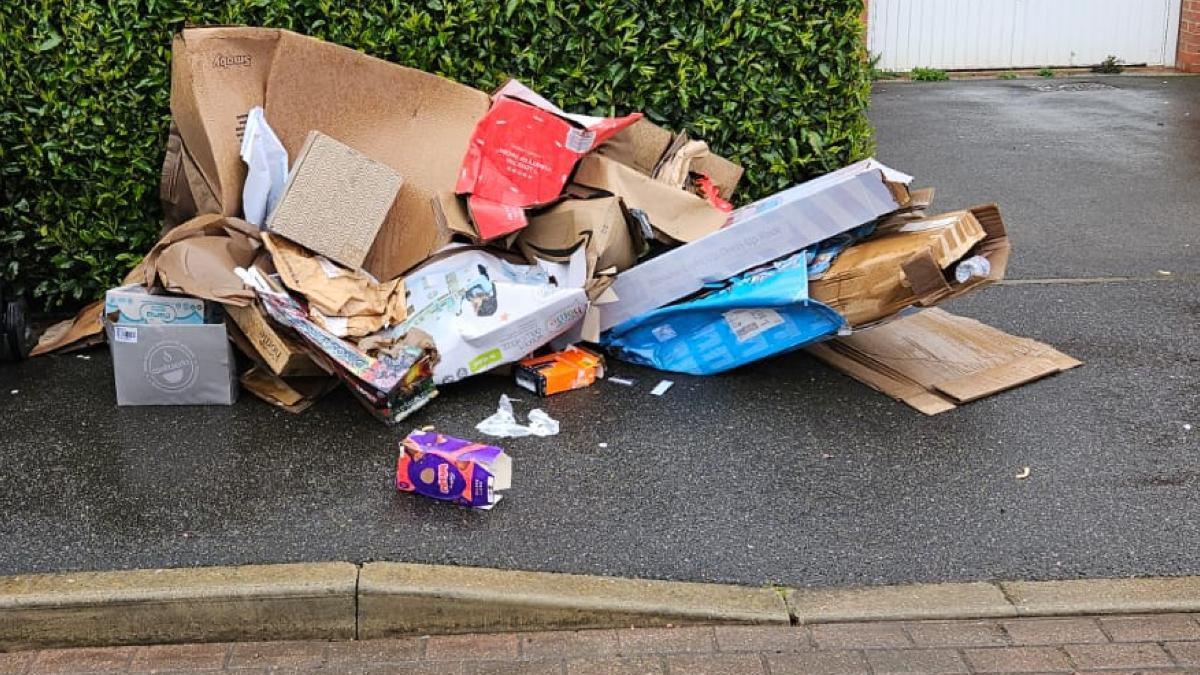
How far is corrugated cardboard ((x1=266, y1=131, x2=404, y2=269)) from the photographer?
4.38 meters

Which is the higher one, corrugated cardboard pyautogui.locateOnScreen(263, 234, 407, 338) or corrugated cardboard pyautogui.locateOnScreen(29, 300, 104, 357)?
corrugated cardboard pyautogui.locateOnScreen(263, 234, 407, 338)

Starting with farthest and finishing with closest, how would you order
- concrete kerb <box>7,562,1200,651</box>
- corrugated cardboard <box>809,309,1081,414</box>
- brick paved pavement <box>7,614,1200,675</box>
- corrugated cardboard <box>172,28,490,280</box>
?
corrugated cardboard <box>172,28,490,280</box> < corrugated cardboard <box>809,309,1081,414</box> < concrete kerb <box>7,562,1200,651</box> < brick paved pavement <box>7,614,1200,675</box>

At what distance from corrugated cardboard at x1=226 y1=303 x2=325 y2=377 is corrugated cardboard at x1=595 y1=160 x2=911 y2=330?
121cm

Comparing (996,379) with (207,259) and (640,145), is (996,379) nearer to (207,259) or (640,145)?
(640,145)

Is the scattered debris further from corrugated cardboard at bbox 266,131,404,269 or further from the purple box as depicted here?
the purple box

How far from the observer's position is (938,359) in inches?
185

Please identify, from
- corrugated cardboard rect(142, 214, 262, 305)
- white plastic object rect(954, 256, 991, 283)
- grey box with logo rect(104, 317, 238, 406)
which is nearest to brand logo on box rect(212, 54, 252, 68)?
corrugated cardboard rect(142, 214, 262, 305)

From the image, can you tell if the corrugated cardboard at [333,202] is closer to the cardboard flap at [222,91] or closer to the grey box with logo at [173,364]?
the cardboard flap at [222,91]

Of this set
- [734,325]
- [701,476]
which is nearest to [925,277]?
[734,325]

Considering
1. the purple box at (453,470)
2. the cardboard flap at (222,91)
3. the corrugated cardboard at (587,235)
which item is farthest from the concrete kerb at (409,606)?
the cardboard flap at (222,91)

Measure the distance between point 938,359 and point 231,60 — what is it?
288 centimetres

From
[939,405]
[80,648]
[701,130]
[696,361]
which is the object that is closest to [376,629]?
[80,648]

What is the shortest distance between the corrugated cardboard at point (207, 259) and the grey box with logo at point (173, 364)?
0.43ft

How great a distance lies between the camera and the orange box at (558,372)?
4.51 meters
